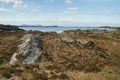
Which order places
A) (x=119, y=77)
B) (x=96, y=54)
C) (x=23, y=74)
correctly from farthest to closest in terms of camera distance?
(x=96, y=54) < (x=119, y=77) < (x=23, y=74)

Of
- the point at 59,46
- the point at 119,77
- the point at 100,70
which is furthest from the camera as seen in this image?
the point at 59,46

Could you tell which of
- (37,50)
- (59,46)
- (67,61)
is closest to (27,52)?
(37,50)

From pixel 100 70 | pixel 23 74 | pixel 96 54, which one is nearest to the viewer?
pixel 23 74

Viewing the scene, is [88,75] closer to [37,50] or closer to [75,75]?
[75,75]

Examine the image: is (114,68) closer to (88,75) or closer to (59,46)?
(88,75)

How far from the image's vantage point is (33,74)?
21656 millimetres

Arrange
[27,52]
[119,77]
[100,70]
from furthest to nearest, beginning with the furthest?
[27,52]
[100,70]
[119,77]

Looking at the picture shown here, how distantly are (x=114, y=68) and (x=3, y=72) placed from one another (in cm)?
1290

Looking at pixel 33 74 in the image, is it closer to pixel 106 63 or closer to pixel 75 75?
pixel 75 75

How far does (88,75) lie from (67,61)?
6142mm

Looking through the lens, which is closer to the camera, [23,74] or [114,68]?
[23,74]

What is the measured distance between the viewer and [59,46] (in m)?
41.3

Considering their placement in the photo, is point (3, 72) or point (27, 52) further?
point (27, 52)

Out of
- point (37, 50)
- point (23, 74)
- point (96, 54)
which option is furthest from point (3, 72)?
point (96, 54)
